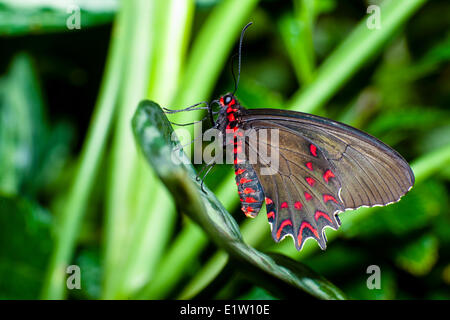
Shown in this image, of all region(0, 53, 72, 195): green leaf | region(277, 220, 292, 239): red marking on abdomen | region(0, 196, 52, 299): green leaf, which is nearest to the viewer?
region(277, 220, 292, 239): red marking on abdomen

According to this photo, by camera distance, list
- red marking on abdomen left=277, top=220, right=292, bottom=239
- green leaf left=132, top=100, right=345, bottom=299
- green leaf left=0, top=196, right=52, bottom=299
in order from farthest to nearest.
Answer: green leaf left=0, top=196, right=52, bottom=299 < red marking on abdomen left=277, top=220, right=292, bottom=239 < green leaf left=132, top=100, right=345, bottom=299

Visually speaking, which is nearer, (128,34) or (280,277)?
(280,277)

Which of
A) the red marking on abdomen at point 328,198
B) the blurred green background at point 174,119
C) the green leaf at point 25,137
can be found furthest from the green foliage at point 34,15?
the red marking on abdomen at point 328,198

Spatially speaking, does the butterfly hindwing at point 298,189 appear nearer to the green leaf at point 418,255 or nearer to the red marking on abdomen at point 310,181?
the red marking on abdomen at point 310,181

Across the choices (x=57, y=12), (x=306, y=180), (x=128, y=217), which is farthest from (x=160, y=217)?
(x=57, y=12)

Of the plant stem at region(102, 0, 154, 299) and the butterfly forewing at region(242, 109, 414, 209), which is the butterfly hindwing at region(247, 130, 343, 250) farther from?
the plant stem at region(102, 0, 154, 299)

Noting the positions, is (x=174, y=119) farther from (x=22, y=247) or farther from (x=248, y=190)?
(x=22, y=247)

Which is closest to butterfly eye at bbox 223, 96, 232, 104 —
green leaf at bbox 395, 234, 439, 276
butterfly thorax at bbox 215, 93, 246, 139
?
butterfly thorax at bbox 215, 93, 246, 139
